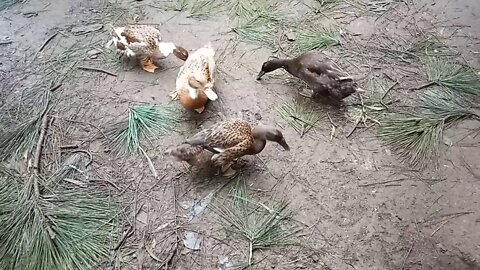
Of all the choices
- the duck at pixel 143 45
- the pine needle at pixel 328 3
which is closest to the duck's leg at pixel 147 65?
the duck at pixel 143 45

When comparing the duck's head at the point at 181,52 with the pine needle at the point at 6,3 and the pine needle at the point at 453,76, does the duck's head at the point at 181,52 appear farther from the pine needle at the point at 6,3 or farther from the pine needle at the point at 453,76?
the pine needle at the point at 453,76

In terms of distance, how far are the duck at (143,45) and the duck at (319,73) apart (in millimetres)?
578

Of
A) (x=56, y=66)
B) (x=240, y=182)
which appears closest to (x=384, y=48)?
(x=240, y=182)

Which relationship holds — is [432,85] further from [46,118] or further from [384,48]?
[46,118]

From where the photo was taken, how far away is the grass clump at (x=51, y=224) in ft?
7.30

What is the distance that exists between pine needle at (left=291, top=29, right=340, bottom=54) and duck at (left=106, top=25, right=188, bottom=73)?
743mm

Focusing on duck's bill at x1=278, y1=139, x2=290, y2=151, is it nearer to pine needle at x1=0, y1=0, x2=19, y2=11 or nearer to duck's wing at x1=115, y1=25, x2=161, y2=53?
duck's wing at x1=115, y1=25, x2=161, y2=53

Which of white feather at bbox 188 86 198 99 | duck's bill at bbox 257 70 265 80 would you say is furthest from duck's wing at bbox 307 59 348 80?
white feather at bbox 188 86 198 99

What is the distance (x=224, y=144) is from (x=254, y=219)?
0.40 metres

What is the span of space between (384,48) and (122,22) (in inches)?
69.1

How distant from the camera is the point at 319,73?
294 centimetres

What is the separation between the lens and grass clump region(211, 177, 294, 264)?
7.66 feet

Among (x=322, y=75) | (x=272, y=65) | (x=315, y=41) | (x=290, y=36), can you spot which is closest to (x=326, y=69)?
(x=322, y=75)

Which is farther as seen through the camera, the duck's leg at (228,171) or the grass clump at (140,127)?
the grass clump at (140,127)
